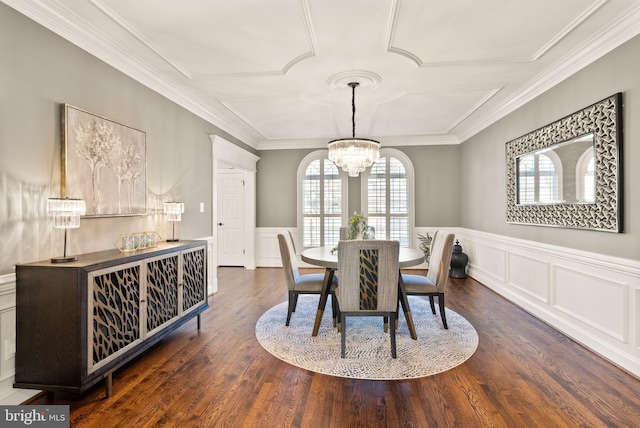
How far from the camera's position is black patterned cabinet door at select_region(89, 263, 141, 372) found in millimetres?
2064

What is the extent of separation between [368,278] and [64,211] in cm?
213

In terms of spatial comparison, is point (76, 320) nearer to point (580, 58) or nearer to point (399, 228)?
point (580, 58)

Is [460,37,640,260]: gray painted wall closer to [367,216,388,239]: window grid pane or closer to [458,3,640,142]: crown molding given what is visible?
[458,3,640,142]: crown molding

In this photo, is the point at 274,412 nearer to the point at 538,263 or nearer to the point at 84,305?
the point at 84,305

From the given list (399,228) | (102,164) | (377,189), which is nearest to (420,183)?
(377,189)

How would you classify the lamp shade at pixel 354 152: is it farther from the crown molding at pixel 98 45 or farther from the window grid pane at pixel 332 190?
the window grid pane at pixel 332 190

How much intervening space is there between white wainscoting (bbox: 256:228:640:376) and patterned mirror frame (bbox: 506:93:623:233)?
0.29 meters

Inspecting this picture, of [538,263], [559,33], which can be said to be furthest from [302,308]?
[559,33]

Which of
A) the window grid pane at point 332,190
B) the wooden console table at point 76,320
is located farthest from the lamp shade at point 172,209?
the window grid pane at point 332,190

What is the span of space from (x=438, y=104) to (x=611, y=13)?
2153mm

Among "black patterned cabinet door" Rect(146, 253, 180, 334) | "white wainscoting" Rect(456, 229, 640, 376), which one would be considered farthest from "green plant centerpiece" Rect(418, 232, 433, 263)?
"black patterned cabinet door" Rect(146, 253, 180, 334)

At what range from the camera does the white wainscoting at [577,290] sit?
99.6 inches

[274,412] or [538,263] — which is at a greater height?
[538,263]

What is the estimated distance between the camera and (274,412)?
201 centimetres
